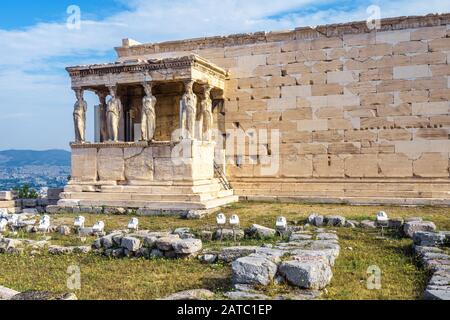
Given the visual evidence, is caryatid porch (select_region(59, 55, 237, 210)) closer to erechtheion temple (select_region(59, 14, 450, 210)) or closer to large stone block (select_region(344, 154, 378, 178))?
erechtheion temple (select_region(59, 14, 450, 210))

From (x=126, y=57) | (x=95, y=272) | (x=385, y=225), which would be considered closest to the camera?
(x=95, y=272)

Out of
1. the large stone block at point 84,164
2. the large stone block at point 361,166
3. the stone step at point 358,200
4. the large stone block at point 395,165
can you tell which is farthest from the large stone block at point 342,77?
the large stone block at point 84,164

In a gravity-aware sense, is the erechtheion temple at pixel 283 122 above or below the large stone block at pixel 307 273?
above

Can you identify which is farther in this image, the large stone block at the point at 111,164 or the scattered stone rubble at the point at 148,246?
the large stone block at the point at 111,164

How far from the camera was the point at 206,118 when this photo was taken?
57.7 ft

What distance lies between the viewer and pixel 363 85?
54.4 feet

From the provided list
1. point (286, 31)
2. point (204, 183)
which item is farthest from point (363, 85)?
point (204, 183)

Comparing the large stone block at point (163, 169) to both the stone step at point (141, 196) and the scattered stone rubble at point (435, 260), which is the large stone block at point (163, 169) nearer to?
the stone step at point (141, 196)

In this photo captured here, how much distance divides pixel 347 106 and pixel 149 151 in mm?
6187

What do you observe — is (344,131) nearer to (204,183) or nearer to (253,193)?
(253,193)

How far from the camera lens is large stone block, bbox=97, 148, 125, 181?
1638cm

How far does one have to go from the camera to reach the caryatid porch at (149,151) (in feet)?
50.6

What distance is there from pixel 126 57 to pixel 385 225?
12741 mm

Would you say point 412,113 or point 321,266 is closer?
point 321,266
